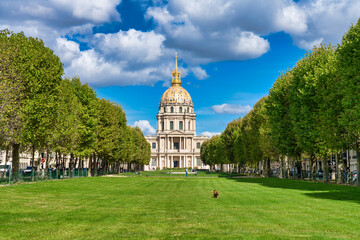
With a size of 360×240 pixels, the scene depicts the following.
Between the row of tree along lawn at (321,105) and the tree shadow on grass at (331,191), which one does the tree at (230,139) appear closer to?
the row of tree along lawn at (321,105)

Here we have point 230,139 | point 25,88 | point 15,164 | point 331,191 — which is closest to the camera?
point 331,191

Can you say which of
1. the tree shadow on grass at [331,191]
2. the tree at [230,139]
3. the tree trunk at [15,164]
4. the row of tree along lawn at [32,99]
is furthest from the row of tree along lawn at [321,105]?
the tree at [230,139]

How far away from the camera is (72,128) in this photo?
1897 inches

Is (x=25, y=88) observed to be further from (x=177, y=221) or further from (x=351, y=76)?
(x=351, y=76)

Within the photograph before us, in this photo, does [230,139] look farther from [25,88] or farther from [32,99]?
[25,88]

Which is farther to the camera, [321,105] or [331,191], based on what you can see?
[321,105]

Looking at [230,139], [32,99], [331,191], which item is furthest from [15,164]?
[230,139]

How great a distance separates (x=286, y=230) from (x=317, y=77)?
30.9 m

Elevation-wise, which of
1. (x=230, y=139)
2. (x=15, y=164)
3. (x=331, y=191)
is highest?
(x=230, y=139)

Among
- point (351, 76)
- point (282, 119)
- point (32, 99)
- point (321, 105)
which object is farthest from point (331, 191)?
point (32, 99)

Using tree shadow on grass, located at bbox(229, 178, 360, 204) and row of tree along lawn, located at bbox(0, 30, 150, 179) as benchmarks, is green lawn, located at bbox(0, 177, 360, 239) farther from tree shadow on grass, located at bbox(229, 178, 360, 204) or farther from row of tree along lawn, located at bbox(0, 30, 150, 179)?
row of tree along lawn, located at bbox(0, 30, 150, 179)

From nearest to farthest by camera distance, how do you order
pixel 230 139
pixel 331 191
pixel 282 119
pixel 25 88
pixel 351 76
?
pixel 331 191, pixel 351 76, pixel 25 88, pixel 282 119, pixel 230 139

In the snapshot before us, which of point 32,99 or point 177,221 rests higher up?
point 32,99

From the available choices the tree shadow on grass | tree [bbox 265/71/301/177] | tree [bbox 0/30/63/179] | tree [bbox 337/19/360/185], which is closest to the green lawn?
the tree shadow on grass
